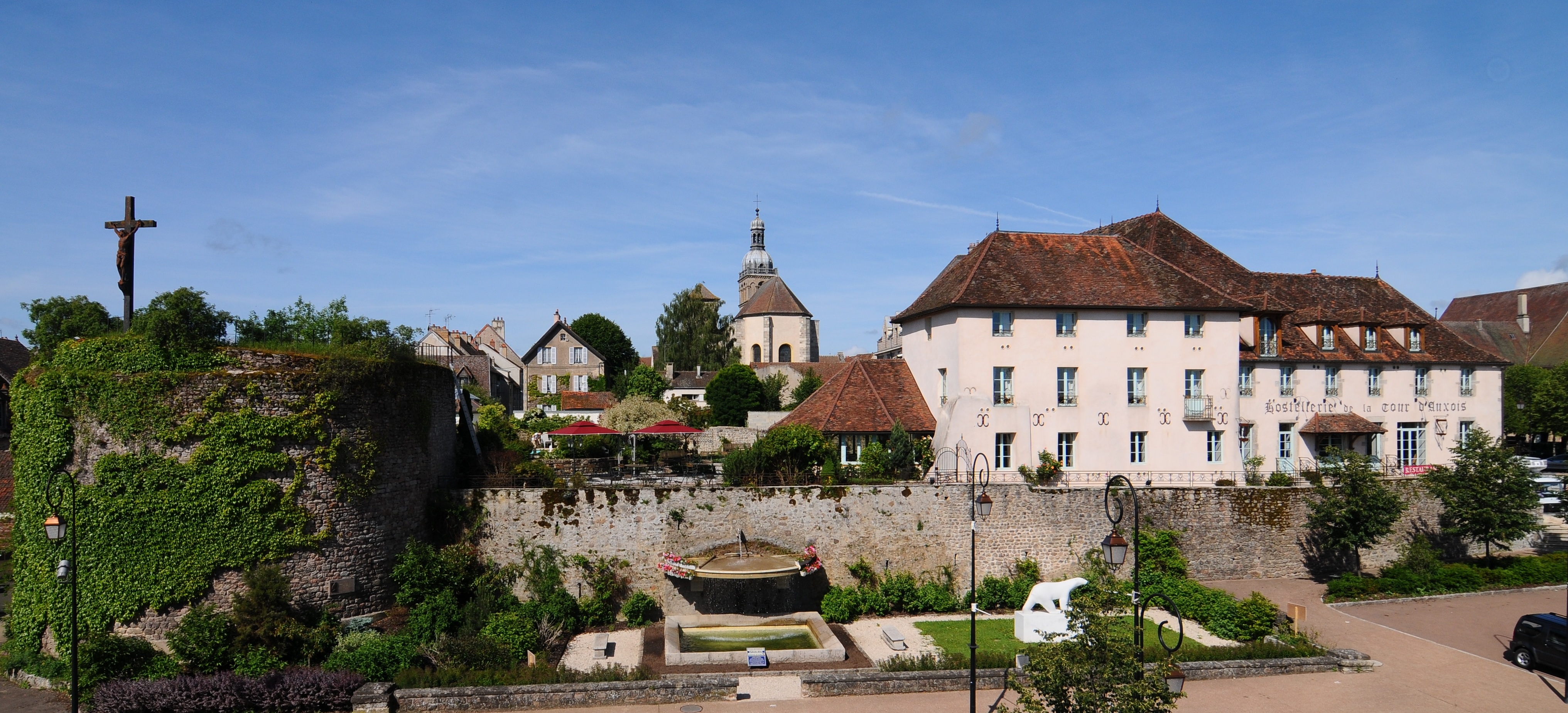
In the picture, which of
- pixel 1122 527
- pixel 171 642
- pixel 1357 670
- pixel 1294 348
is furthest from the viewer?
pixel 1294 348

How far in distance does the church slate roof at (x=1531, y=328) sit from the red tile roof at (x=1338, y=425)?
23.9m

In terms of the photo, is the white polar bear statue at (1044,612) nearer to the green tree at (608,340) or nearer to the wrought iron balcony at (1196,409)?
the wrought iron balcony at (1196,409)

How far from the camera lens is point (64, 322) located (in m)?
21.6

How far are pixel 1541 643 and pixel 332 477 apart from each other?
2367 cm

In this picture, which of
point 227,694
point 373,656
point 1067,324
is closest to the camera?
point 227,694

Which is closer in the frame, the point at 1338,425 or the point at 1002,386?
the point at 1002,386

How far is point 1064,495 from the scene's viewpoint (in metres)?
23.3

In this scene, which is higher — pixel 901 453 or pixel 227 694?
pixel 901 453

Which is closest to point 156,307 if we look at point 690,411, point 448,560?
point 448,560

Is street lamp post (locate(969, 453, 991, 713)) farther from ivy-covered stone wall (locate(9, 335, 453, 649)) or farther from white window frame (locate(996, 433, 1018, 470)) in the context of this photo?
ivy-covered stone wall (locate(9, 335, 453, 649))

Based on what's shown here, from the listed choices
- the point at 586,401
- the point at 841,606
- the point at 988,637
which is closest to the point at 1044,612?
the point at 988,637

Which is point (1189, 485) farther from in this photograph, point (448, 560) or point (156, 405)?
point (156, 405)

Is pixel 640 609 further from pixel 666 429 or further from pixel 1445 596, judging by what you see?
pixel 1445 596

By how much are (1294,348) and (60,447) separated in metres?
32.3
